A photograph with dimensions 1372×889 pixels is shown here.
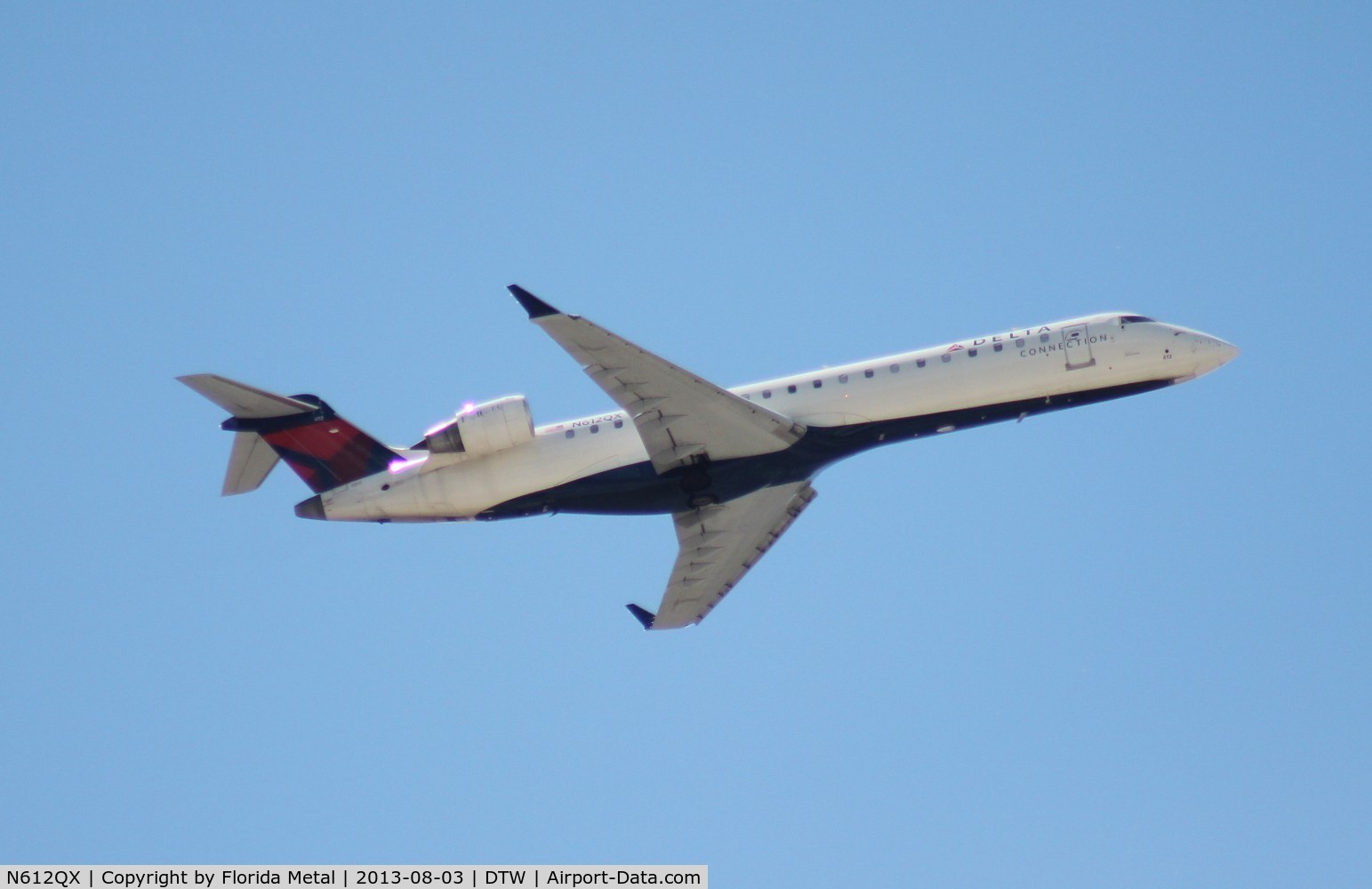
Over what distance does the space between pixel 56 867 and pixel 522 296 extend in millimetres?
12859

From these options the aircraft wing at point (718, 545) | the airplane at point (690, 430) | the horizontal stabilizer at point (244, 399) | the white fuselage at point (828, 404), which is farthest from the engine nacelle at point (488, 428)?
the aircraft wing at point (718, 545)

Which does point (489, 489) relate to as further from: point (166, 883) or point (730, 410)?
point (166, 883)

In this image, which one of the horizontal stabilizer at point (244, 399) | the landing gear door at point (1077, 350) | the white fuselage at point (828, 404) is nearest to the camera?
the horizontal stabilizer at point (244, 399)

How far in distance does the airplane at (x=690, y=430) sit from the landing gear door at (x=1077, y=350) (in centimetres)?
3

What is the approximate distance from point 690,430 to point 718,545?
180 inches

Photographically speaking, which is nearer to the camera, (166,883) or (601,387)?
(166,883)

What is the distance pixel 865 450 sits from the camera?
3123 centimetres

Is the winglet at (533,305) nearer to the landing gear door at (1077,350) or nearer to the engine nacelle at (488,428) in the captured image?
the engine nacelle at (488,428)

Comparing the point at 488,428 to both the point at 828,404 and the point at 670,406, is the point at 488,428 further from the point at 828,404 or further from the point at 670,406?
the point at 828,404

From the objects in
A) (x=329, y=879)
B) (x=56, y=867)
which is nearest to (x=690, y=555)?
(x=329, y=879)

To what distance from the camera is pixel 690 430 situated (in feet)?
98.4

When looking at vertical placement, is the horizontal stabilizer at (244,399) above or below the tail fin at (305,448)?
above

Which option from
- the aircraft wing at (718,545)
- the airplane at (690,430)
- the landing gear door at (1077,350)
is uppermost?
the landing gear door at (1077,350)

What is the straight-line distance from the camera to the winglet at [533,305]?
86.5 ft
